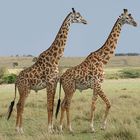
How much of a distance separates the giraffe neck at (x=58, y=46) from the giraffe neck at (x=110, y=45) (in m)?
1.04

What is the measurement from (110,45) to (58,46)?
1556mm

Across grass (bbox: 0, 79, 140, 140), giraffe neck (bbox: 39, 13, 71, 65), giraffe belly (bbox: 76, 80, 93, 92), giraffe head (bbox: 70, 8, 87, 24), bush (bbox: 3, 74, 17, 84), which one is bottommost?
bush (bbox: 3, 74, 17, 84)

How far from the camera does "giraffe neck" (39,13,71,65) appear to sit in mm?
13859

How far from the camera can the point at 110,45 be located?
48.5ft

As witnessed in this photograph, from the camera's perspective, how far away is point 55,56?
45.6 feet

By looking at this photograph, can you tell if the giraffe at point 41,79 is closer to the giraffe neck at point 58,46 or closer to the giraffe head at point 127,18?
the giraffe neck at point 58,46

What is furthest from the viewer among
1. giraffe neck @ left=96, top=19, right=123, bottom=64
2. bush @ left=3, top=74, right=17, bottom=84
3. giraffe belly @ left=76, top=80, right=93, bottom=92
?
bush @ left=3, top=74, right=17, bottom=84

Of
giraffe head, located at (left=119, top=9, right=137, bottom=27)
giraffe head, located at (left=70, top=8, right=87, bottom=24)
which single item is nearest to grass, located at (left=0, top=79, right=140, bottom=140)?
giraffe head, located at (left=119, top=9, right=137, bottom=27)

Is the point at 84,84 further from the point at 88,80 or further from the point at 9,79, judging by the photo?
the point at 9,79

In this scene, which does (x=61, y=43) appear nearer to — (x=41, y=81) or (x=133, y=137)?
(x=41, y=81)

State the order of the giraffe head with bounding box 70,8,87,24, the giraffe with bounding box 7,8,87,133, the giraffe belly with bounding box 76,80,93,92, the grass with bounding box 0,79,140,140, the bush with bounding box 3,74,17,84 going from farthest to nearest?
1. the bush with bounding box 3,74,17,84
2. the giraffe head with bounding box 70,8,87,24
3. the giraffe belly with bounding box 76,80,93,92
4. the giraffe with bounding box 7,8,87,133
5. the grass with bounding box 0,79,140,140

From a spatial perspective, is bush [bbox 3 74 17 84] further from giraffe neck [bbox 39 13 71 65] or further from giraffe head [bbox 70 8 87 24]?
→ giraffe head [bbox 70 8 87 24]

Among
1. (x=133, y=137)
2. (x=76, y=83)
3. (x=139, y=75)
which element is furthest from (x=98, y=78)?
(x=139, y=75)

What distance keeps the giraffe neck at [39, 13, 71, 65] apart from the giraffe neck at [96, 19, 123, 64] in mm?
1037
